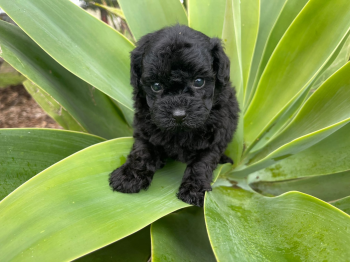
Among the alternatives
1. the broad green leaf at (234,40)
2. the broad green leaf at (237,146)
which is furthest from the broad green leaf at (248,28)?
the broad green leaf at (237,146)

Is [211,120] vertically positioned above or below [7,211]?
above

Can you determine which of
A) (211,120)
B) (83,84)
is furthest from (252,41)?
(83,84)

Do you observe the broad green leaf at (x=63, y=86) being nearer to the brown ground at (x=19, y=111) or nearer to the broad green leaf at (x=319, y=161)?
the broad green leaf at (x=319, y=161)

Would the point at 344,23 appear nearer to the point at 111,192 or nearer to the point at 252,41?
the point at 252,41

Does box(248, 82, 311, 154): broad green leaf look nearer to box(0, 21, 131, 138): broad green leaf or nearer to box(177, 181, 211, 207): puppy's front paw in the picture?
box(177, 181, 211, 207): puppy's front paw

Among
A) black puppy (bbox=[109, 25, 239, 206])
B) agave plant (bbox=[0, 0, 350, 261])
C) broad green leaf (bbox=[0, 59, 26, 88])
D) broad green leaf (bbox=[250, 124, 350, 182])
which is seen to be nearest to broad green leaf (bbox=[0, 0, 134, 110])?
agave plant (bbox=[0, 0, 350, 261])

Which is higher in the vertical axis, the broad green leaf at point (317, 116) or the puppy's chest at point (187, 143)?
the broad green leaf at point (317, 116)

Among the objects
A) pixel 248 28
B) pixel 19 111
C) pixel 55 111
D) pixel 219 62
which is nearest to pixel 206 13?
pixel 248 28

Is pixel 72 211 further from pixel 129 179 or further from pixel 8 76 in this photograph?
pixel 8 76
